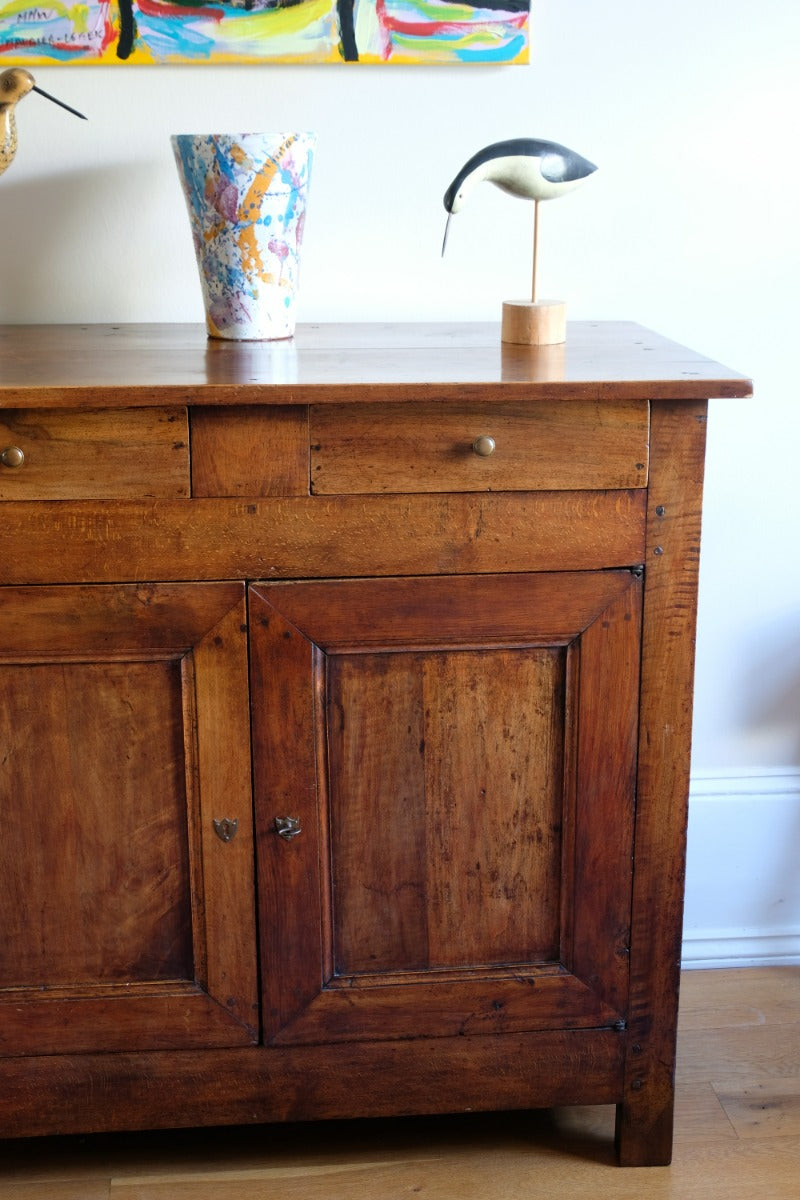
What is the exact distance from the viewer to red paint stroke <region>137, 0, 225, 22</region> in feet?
5.83

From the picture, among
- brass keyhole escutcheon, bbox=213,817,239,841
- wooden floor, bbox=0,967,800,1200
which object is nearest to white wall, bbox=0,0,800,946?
brass keyhole escutcheon, bbox=213,817,239,841

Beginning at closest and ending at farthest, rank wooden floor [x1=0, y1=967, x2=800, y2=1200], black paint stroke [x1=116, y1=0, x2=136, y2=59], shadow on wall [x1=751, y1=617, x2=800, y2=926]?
wooden floor [x1=0, y1=967, x2=800, y2=1200] < black paint stroke [x1=116, y1=0, x2=136, y2=59] < shadow on wall [x1=751, y1=617, x2=800, y2=926]

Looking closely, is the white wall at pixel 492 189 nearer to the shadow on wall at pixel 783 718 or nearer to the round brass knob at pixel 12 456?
the shadow on wall at pixel 783 718

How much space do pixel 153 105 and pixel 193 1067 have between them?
1.28m

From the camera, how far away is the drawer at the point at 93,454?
136cm

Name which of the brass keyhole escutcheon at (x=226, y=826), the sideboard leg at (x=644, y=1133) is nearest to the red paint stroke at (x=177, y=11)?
the brass keyhole escutcheon at (x=226, y=826)

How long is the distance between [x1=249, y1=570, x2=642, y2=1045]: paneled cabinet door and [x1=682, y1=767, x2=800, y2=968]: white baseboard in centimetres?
58

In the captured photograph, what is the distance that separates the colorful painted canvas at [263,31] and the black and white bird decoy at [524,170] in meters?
0.26

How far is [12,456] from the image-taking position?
1352mm

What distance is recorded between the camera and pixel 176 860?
1500 millimetres

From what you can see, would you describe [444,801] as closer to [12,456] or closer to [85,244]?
[12,456]

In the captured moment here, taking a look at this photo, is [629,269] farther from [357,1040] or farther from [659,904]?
[357,1040]

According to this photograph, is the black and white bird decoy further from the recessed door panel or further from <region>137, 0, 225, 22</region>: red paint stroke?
the recessed door panel

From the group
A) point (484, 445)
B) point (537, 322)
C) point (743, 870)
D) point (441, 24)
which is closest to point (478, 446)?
point (484, 445)
